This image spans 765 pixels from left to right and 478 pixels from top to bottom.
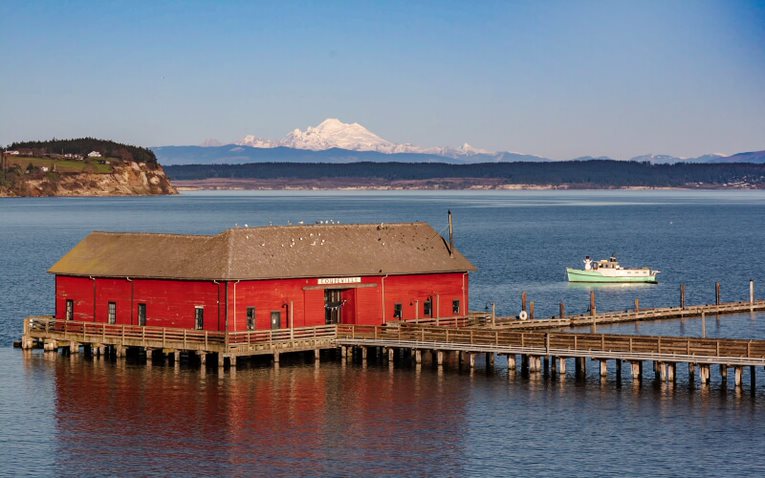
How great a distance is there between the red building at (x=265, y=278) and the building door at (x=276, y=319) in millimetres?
47

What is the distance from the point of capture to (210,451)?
4559 cm

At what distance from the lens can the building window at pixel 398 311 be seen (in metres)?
66.2

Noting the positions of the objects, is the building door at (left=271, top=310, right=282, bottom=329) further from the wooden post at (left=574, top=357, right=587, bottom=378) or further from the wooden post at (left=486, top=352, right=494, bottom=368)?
the wooden post at (left=574, top=357, right=587, bottom=378)

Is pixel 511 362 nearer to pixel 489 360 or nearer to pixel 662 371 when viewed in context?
pixel 489 360

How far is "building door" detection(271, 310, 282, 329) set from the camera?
62322 mm

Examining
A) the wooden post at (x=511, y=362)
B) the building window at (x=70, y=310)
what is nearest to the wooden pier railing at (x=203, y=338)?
the building window at (x=70, y=310)

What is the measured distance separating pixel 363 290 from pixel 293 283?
391cm

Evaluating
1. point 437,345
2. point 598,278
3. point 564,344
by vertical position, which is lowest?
point 598,278

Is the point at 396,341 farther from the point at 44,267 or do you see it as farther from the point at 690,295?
the point at 44,267

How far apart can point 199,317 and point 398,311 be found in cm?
1024

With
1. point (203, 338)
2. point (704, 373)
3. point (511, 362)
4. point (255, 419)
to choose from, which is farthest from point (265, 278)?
point (704, 373)

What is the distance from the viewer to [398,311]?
66.3 m

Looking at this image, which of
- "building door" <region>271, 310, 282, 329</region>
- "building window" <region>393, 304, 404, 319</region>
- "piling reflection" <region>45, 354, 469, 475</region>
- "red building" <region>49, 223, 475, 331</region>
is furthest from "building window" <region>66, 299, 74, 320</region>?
"building window" <region>393, 304, 404, 319</region>

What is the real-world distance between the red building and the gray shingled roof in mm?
52
